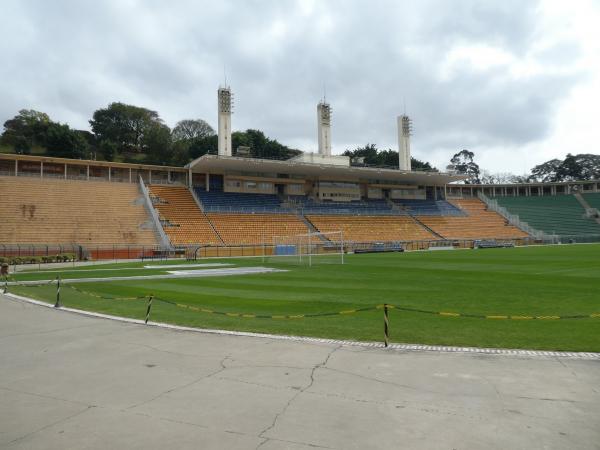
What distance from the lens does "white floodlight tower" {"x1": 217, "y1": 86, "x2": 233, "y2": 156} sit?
53688 mm

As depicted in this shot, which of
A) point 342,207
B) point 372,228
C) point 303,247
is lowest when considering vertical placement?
point 303,247

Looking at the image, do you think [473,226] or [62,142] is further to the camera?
[62,142]

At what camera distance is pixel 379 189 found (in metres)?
70.6

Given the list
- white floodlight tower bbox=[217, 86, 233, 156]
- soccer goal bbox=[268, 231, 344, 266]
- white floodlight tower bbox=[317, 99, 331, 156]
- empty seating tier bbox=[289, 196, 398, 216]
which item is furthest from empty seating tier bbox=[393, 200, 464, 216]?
white floodlight tower bbox=[217, 86, 233, 156]

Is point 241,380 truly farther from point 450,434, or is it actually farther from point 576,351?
point 576,351

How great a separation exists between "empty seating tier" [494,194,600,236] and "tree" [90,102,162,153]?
73.4 metres

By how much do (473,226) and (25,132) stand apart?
79.3 meters

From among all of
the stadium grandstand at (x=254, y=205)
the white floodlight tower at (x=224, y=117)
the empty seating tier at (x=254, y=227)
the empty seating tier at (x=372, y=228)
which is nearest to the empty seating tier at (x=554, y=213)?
the stadium grandstand at (x=254, y=205)

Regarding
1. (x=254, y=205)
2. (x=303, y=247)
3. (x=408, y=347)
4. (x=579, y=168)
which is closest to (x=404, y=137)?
(x=254, y=205)

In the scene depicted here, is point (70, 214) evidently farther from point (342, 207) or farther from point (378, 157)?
point (378, 157)

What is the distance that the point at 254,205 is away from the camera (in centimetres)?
5800

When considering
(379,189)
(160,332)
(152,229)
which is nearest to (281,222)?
(152,229)

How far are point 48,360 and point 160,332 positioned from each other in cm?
247

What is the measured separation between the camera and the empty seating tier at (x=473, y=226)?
61656 mm
